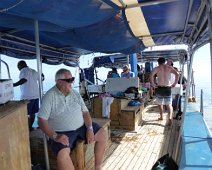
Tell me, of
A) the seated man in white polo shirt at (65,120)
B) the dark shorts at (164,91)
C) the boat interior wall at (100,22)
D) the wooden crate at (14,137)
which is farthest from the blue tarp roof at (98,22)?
the dark shorts at (164,91)

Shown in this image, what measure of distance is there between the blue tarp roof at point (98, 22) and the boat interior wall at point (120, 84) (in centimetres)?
87

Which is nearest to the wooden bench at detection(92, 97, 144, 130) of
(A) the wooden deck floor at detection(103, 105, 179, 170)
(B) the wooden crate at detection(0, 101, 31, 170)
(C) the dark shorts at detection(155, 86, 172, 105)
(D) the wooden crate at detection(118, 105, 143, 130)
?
(D) the wooden crate at detection(118, 105, 143, 130)

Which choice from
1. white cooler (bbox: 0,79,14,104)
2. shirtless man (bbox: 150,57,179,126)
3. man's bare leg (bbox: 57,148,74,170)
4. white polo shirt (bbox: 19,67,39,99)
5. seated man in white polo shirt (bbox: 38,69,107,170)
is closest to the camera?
white cooler (bbox: 0,79,14,104)

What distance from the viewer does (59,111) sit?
2.78 metres

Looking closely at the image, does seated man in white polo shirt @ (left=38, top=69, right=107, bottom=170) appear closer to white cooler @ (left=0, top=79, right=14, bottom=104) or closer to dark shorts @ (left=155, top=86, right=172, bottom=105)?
white cooler @ (left=0, top=79, right=14, bottom=104)

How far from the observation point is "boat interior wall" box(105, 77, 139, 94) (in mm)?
6199

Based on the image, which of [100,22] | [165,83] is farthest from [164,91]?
[100,22]

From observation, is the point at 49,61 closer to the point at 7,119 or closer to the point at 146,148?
the point at 146,148

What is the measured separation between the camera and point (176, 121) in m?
5.74

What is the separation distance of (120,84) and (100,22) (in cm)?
289

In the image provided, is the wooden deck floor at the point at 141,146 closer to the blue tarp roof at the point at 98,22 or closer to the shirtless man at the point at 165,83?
the shirtless man at the point at 165,83

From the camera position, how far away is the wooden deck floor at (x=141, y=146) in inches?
135

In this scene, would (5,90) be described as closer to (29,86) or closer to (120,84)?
(29,86)

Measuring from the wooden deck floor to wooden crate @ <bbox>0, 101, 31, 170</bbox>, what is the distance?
5.24 feet
